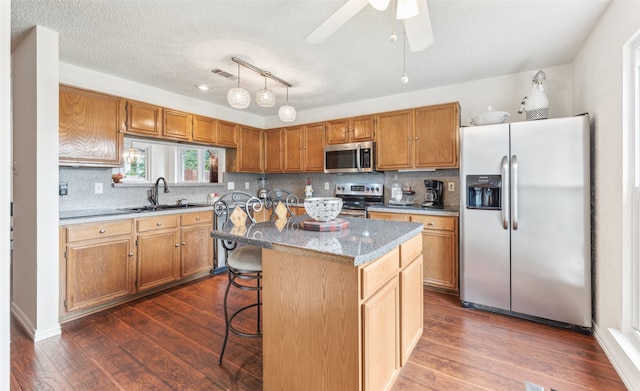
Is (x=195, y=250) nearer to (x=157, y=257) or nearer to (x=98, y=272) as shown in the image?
(x=157, y=257)

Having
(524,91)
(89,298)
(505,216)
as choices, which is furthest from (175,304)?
(524,91)

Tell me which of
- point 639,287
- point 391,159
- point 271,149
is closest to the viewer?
point 639,287

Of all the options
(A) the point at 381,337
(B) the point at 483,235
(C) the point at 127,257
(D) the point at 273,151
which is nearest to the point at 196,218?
(C) the point at 127,257

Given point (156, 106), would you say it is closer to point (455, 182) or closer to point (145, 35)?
point (145, 35)

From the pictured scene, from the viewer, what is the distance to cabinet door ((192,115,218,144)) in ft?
12.2

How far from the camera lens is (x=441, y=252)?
3055 mm

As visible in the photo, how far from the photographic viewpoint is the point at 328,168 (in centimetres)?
408

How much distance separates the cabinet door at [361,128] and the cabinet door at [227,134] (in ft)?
5.56

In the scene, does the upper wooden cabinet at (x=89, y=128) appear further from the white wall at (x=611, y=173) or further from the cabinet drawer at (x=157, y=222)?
the white wall at (x=611, y=173)

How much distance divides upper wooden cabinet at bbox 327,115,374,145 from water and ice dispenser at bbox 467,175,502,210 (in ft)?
4.82

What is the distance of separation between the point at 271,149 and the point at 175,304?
2.68 m

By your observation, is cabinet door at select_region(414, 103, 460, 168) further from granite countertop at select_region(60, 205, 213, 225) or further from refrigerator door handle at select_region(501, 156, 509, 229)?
granite countertop at select_region(60, 205, 213, 225)

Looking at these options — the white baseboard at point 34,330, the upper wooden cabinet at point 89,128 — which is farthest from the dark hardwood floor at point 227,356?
the upper wooden cabinet at point 89,128

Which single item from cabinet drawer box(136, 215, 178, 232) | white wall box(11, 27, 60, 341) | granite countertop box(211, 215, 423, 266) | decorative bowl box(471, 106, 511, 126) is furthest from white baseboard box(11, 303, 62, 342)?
decorative bowl box(471, 106, 511, 126)
